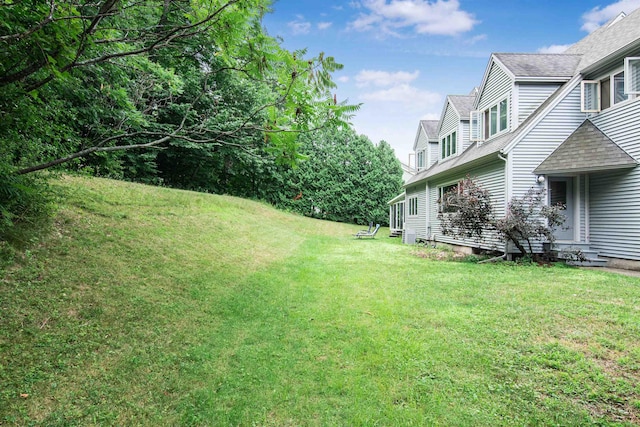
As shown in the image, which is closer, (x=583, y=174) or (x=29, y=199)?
(x=29, y=199)

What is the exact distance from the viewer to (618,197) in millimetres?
8984

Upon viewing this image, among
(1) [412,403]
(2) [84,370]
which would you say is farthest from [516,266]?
(2) [84,370]

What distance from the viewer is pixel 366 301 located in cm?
571

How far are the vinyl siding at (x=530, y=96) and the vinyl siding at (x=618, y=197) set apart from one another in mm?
1765

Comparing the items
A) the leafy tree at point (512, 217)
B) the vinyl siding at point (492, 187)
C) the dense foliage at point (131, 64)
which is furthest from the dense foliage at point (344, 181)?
the dense foliage at point (131, 64)

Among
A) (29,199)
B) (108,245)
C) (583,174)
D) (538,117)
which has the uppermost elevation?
(538,117)

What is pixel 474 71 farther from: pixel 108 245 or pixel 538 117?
pixel 108 245

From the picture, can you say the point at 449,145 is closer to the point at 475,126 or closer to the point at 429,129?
the point at 475,126

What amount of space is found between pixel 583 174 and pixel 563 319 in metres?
7.64

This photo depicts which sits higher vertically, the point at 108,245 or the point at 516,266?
the point at 108,245

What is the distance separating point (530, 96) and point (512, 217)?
4898 mm

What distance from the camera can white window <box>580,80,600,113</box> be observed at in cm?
986

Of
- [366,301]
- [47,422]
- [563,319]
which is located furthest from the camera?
[366,301]

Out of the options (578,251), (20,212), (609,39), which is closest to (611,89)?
(609,39)
